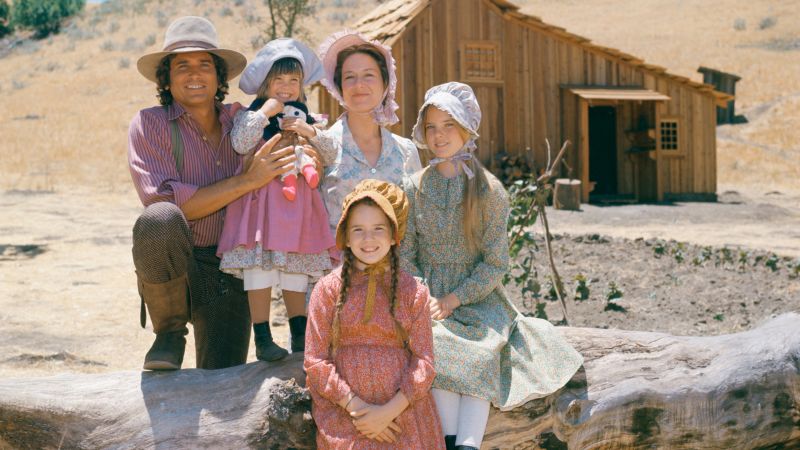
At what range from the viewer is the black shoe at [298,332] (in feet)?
11.7

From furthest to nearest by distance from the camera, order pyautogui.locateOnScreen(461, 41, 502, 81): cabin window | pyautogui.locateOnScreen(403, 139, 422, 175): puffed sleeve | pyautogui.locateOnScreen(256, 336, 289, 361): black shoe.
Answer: pyautogui.locateOnScreen(461, 41, 502, 81): cabin window, pyautogui.locateOnScreen(403, 139, 422, 175): puffed sleeve, pyautogui.locateOnScreen(256, 336, 289, 361): black shoe

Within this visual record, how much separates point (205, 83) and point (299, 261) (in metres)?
1.00

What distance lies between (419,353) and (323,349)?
34cm

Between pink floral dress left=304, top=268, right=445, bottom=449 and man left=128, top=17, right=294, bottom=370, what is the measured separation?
0.71 meters

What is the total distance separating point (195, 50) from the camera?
3.73 m

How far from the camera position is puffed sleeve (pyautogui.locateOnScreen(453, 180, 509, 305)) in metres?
3.40

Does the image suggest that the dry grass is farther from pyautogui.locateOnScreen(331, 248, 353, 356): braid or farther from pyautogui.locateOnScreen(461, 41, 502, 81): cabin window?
pyautogui.locateOnScreen(331, 248, 353, 356): braid

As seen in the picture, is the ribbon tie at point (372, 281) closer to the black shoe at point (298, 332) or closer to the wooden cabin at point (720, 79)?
the black shoe at point (298, 332)

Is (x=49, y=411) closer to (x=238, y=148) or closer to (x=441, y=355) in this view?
(x=238, y=148)

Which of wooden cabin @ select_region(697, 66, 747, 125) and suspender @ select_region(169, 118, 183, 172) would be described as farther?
wooden cabin @ select_region(697, 66, 747, 125)

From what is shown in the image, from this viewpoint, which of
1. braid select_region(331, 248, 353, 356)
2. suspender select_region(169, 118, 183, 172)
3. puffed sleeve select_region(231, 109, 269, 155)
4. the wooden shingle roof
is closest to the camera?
braid select_region(331, 248, 353, 356)

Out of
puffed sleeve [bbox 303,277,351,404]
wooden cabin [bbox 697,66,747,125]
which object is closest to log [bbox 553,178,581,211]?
wooden cabin [bbox 697,66,747,125]

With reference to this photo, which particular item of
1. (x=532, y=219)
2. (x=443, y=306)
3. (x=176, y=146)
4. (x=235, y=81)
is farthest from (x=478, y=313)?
(x=235, y=81)

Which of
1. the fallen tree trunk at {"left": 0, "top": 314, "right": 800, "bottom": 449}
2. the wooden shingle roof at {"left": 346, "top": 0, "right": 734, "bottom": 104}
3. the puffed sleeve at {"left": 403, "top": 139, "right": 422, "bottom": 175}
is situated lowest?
the fallen tree trunk at {"left": 0, "top": 314, "right": 800, "bottom": 449}
